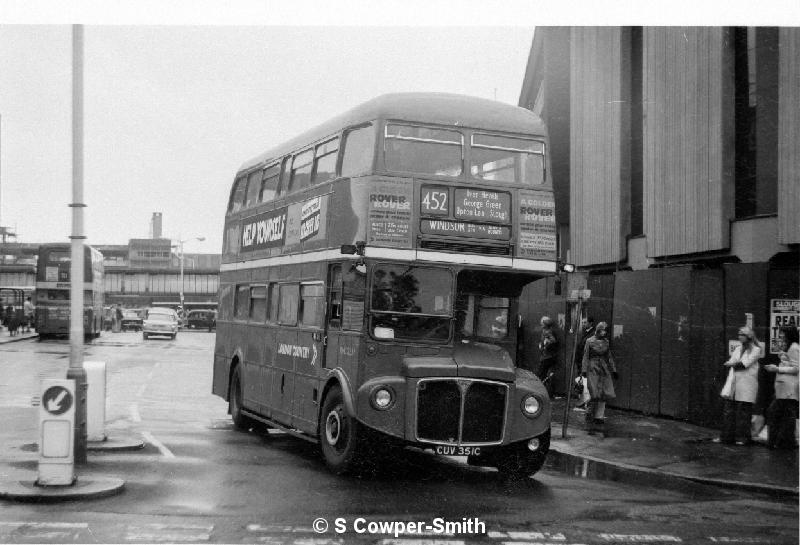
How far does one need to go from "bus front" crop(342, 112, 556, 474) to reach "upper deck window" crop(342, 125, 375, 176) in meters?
0.16

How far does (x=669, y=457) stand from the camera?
11.7m

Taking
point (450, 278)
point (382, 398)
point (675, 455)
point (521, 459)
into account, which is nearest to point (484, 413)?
point (521, 459)

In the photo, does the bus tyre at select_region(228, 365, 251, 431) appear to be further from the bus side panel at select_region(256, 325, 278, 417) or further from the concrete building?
the concrete building

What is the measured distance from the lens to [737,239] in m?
13.0

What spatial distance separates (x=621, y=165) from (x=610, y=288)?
2.38 meters

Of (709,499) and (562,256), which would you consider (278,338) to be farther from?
(562,256)

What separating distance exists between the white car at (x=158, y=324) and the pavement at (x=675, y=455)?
17.9m

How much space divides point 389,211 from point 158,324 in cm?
2303

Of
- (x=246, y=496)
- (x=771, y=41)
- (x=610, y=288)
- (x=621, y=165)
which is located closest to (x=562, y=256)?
(x=610, y=288)

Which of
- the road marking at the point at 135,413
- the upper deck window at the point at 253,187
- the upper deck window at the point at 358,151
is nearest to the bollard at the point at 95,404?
the road marking at the point at 135,413

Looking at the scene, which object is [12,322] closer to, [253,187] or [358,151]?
[253,187]

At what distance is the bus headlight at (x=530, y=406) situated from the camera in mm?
9688

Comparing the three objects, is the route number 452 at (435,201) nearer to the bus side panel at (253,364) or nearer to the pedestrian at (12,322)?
the bus side panel at (253,364)

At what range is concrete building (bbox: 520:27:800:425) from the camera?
10.9 metres
